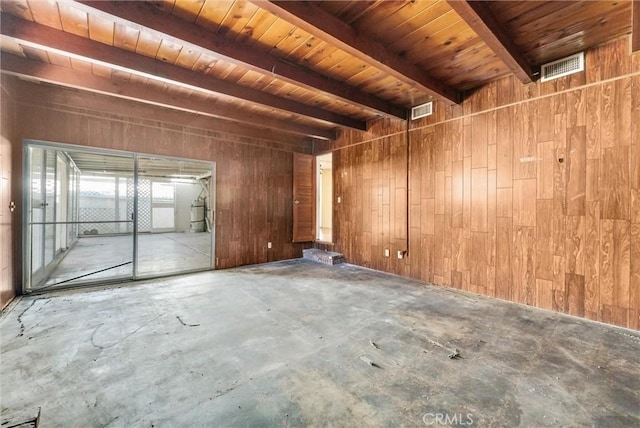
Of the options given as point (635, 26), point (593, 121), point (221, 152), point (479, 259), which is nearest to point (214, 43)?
point (221, 152)

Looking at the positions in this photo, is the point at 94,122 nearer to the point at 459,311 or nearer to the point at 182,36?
the point at 182,36

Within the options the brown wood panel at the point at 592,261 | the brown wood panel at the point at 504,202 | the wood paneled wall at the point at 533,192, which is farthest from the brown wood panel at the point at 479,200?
the brown wood panel at the point at 592,261

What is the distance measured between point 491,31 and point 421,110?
203 centimetres

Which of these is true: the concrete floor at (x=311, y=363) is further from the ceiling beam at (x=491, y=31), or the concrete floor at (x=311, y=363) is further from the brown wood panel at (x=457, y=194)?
the ceiling beam at (x=491, y=31)

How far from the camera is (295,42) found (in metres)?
2.63

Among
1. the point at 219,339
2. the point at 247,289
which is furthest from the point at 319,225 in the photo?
the point at 219,339

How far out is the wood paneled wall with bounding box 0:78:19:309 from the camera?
291cm

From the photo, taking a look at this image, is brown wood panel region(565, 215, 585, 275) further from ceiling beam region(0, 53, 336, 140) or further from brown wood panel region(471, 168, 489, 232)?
ceiling beam region(0, 53, 336, 140)

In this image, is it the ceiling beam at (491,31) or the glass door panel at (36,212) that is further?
the glass door panel at (36,212)

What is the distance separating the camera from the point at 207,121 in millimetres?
4781

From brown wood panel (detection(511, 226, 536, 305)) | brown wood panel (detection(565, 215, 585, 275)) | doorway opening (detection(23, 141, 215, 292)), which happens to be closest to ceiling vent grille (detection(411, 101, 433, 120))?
brown wood panel (detection(511, 226, 536, 305))

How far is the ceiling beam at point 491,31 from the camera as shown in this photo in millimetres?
1949

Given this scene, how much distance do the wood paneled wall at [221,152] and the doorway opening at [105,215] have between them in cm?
16

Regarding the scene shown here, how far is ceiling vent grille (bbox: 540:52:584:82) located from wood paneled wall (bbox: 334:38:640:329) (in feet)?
0.22
